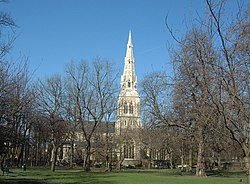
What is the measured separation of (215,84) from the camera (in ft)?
26.2

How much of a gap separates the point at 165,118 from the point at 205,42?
27687 mm

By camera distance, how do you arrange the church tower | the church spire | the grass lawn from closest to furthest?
the grass lawn < the church tower < the church spire

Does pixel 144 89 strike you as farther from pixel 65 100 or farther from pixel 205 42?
pixel 205 42

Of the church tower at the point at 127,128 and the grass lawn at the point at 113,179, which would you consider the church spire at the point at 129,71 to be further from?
the grass lawn at the point at 113,179

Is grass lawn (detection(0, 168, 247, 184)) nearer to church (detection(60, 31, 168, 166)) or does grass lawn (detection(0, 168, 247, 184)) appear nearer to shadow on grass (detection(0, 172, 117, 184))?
shadow on grass (detection(0, 172, 117, 184))

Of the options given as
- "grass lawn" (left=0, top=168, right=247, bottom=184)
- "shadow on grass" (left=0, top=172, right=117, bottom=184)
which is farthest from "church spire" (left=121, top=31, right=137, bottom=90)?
"shadow on grass" (left=0, top=172, right=117, bottom=184)

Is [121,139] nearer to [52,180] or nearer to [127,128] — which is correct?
[127,128]

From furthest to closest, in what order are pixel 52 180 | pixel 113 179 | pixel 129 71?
pixel 129 71 < pixel 113 179 < pixel 52 180

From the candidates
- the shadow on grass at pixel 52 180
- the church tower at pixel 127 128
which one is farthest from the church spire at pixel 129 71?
the shadow on grass at pixel 52 180

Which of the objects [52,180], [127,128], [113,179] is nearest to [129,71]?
[127,128]

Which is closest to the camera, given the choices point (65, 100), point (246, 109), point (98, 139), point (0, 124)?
point (246, 109)

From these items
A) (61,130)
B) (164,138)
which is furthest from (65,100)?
(164,138)

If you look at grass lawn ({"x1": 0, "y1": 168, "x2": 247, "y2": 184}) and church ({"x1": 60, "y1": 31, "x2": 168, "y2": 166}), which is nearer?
grass lawn ({"x1": 0, "y1": 168, "x2": 247, "y2": 184})

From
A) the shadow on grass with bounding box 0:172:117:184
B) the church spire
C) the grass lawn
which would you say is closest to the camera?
the shadow on grass with bounding box 0:172:117:184
